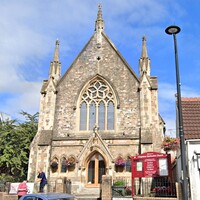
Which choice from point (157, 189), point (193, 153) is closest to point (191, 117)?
point (193, 153)

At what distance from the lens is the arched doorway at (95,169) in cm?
2128

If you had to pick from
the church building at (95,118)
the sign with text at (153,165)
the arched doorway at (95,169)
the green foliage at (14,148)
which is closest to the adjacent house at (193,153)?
the sign with text at (153,165)

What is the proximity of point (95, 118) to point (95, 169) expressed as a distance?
4.25 meters

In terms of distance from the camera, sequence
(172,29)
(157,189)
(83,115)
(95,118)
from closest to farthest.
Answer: (172,29) → (157,189) → (95,118) → (83,115)

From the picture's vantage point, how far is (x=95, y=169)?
21.4 metres

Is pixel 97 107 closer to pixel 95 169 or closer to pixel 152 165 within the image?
pixel 95 169

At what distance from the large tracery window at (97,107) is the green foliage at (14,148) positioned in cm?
703

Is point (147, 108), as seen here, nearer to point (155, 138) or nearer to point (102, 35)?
point (155, 138)

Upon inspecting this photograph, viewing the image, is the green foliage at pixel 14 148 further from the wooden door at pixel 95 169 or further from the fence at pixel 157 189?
the fence at pixel 157 189

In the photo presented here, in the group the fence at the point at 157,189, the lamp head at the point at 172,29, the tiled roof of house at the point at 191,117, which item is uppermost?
the lamp head at the point at 172,29

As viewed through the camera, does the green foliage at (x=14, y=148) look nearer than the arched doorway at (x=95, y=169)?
No

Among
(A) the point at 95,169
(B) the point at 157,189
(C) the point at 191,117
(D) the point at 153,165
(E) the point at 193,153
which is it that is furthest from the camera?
(A) the point at 95,169

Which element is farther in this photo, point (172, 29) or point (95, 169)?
point (95, 169)

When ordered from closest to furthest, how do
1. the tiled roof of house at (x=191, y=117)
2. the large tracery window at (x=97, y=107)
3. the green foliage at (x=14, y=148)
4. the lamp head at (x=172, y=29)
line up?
the lamp head at (x=172, y=29)
the tiled roof of house at (x=191, y=117)
the large tracery window at (x=97, y=107)
the green foliage at (x=14, y=148)
